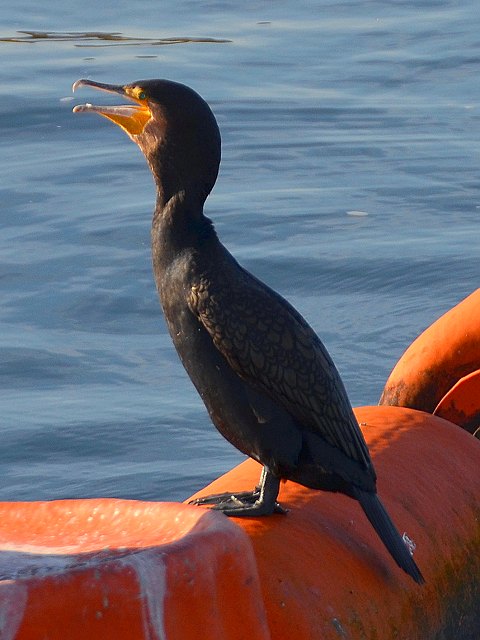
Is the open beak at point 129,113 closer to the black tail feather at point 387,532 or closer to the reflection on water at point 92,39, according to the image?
the black tail feather at point 387,532

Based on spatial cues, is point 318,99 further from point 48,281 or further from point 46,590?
point 46,590

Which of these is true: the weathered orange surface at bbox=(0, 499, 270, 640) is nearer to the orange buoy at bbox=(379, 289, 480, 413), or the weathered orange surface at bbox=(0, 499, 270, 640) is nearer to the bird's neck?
the bird's neck

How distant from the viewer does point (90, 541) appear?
2.48 meters

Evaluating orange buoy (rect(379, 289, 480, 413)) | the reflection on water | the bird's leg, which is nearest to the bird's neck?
the bird's leg

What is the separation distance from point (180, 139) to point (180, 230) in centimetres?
23

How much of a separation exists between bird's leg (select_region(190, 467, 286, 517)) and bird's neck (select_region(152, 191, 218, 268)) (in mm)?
515

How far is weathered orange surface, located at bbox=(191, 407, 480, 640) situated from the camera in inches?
106

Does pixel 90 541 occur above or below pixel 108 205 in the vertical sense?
above

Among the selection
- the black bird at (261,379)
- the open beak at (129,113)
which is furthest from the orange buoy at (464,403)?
the open beak at (129,113)

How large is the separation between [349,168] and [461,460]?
201 inches

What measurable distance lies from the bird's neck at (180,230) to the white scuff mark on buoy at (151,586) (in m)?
1.08

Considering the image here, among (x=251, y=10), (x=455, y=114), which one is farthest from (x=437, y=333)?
(x=251, y=10)

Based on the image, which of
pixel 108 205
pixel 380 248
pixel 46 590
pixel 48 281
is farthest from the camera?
pixel 108 205

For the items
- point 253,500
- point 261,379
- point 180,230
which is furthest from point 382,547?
point 180,230
